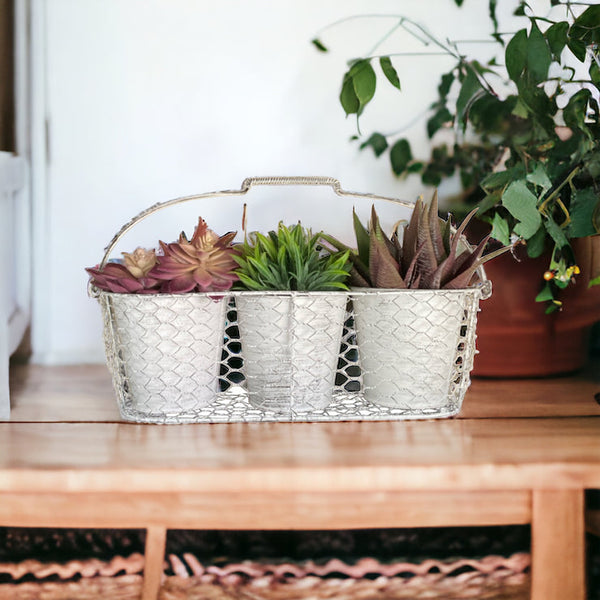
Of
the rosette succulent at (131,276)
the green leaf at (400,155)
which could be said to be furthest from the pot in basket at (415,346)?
the green leaf at (400,155)

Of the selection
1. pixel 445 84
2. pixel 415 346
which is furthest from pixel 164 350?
pixel 445 84

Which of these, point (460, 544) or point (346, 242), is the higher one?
point (346, 242)

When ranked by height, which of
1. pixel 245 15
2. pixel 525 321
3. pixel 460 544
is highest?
pixel 245 15

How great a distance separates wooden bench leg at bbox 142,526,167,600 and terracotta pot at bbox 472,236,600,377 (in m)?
0.46

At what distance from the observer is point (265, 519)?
20.0 inches

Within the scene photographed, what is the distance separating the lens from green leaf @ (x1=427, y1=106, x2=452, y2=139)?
91cm

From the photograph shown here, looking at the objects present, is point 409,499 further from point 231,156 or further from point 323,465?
point 231,156

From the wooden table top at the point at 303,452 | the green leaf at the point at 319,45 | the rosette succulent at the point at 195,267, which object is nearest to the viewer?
the wooden table top at the point at 303,452

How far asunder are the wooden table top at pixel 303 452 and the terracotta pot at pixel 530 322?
11cm

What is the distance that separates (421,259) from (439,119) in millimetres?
369

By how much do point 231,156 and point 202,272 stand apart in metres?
0.36

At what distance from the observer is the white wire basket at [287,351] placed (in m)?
0.61

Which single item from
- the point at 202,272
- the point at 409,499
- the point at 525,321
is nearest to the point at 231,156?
the point at 202,272

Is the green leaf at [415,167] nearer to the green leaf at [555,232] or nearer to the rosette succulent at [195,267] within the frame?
the green leaf at [555,232]
